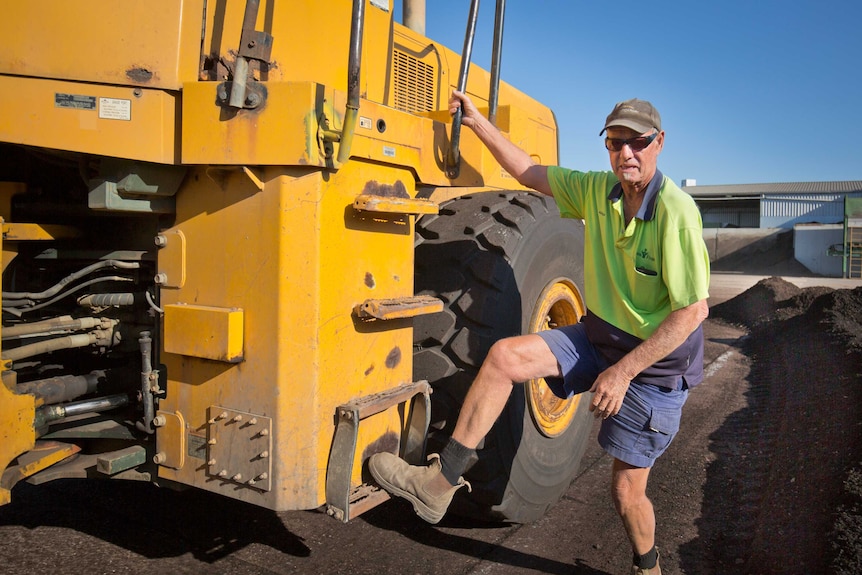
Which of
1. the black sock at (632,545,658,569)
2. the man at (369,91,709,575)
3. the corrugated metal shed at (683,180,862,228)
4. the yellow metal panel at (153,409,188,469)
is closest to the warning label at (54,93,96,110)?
the yellow metal panel at (153,409,188,469)

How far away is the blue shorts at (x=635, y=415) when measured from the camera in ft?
9.22

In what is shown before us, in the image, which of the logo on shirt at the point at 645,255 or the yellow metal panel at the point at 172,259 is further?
the logo on shirt at the point at 645,255

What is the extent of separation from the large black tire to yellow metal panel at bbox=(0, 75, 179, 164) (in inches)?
50.6

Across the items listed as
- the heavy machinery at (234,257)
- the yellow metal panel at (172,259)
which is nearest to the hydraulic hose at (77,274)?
the heavy machinery at (234,257)

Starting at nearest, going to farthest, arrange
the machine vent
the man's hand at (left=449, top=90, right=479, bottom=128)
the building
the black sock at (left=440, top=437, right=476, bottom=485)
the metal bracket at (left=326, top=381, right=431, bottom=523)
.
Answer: the metal bracket at (left=326, top=381, right=431, bottom=523) → the black sock at (left=440, top=437, right=476, bottom=485) → the man's hand at (left=449, top=90, right=479, bottom=128) → the machine vent → the building

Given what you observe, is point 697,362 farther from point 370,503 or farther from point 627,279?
point 370,503

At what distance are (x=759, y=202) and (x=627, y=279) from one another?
141 ft

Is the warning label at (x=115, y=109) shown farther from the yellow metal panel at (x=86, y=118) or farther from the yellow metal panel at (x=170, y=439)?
the yellow metal panel at (x=170, y=439)

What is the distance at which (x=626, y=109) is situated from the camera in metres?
2.74

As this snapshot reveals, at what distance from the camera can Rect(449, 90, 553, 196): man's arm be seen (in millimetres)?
3104

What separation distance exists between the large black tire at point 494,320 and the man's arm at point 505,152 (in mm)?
150

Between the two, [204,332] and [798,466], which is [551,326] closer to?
[798,466]

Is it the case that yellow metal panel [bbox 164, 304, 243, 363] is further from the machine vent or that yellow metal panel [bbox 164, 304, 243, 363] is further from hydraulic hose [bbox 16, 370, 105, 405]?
the machine vent

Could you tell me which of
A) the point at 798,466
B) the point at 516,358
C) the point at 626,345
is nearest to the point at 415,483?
the point at 516,358
